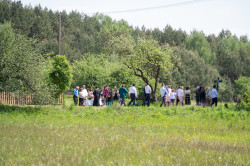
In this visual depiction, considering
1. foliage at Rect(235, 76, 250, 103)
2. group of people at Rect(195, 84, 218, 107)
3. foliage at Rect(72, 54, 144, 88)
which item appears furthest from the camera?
foliage at Rect(235, 76, 250, 103)

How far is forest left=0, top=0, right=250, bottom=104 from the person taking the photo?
66.4 feet

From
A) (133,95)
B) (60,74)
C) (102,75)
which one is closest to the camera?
(133,95)

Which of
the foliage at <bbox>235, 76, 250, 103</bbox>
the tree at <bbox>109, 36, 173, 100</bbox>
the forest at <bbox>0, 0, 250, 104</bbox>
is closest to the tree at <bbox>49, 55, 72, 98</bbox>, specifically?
the forest at <bbox>0, 0, 250, 104</bbox>

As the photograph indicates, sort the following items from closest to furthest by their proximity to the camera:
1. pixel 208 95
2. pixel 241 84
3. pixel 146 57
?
pixel 208 95
pixel 146 57
pixel 241 84

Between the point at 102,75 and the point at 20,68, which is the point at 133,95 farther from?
the point at 102,75

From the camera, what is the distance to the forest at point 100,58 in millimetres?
20234

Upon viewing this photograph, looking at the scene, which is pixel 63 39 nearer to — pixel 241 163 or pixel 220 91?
pixel 220 91

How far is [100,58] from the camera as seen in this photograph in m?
61.4

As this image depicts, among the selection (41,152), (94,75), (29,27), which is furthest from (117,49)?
(29,27)

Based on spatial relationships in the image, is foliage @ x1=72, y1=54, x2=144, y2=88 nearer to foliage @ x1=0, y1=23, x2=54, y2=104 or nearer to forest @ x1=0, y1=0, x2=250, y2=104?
forest @ x1=0, y1=0, x2=250, y2=104

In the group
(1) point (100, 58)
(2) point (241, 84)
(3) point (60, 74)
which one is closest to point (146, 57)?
(3) point (60, 74)

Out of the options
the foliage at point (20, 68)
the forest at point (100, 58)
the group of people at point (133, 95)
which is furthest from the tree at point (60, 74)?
the foliage at point (20, 68)

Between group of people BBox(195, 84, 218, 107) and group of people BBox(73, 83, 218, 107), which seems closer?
group of people BBox(73, 83, 218, 107)

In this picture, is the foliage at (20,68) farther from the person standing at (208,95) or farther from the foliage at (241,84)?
the foliage at (241,84)
